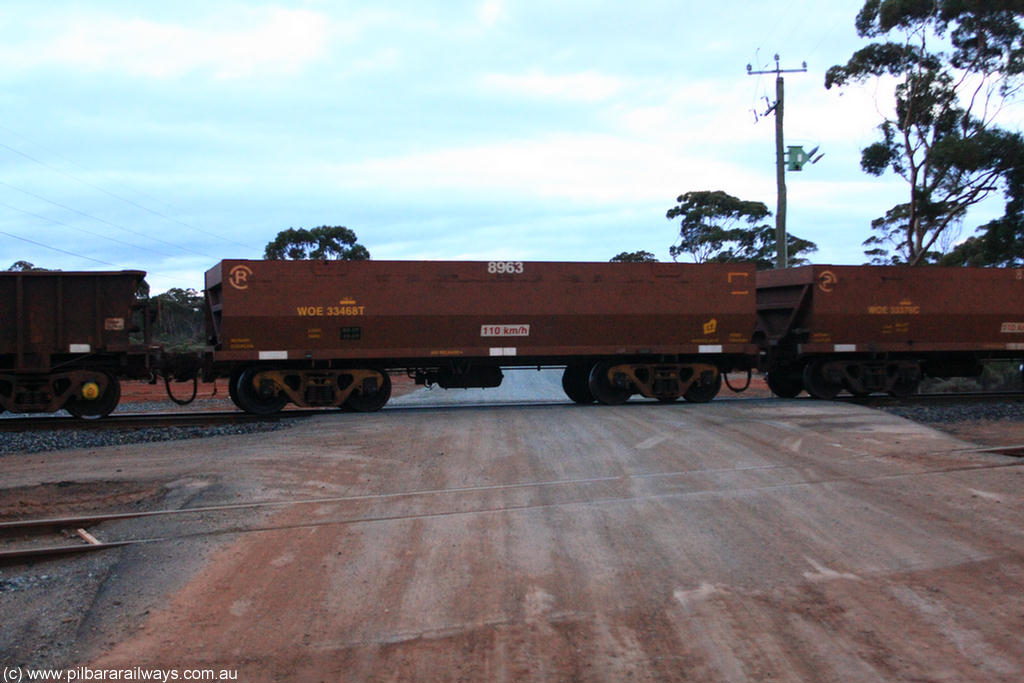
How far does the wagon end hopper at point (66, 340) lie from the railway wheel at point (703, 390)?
10.7m

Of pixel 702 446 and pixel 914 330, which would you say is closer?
pixel 702 446

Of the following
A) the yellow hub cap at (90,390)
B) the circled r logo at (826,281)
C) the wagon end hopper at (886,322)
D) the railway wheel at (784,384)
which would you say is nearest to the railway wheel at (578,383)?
the wagon end hopper at (886,322)

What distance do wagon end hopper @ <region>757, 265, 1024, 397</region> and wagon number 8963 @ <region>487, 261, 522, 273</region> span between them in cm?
610

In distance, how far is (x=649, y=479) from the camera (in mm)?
8523

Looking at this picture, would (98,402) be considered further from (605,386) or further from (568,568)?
(568,568)

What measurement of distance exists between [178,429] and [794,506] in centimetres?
980

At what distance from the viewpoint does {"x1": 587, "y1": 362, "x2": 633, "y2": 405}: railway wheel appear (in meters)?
16.6

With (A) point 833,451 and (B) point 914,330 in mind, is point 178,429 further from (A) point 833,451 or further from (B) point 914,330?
(B) point 914,330

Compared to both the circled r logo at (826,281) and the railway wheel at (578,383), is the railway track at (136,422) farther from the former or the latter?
the circled r logo at (826,281)

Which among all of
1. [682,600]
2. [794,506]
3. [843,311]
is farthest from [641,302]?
[682,600]

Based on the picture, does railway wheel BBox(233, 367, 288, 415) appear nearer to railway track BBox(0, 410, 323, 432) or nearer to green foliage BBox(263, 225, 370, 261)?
railway track BBox(0, 410, 323, 432)

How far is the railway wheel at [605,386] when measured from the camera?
54.5 feet

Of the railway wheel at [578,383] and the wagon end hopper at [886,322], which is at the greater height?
the wagon end hopper at [886,322]

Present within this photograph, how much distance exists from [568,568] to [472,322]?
399 inches
